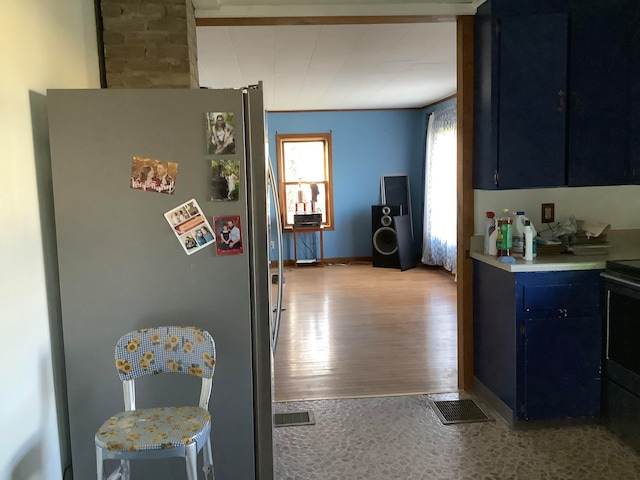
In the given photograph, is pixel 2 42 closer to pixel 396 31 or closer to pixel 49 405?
pixel 49 405

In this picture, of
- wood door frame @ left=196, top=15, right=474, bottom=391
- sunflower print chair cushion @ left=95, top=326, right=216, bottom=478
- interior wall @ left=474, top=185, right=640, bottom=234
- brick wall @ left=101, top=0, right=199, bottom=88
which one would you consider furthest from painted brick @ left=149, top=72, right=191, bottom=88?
interior wall @ left=474, top=185, right=640, bottom=234

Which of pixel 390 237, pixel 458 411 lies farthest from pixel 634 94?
pixel 390 237

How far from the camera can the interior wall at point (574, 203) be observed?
10.5 ft

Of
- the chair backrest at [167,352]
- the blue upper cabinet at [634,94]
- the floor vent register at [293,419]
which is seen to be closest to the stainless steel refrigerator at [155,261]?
the chair backrest at [167,352]

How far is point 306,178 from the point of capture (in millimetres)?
8234

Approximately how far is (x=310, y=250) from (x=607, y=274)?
5814 mm

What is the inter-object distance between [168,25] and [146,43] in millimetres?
130

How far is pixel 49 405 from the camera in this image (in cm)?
193

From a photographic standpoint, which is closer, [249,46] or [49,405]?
[49,405]

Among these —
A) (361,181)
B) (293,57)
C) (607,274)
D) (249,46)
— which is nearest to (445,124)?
(361,181)

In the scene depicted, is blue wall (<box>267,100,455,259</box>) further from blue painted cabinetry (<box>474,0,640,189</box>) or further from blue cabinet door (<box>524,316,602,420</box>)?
blue cabinet door (<box>524,316,602,420</box>)

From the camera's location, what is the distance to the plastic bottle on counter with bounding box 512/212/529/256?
9.62 ft

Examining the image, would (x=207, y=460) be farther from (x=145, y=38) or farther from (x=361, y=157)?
(x=361, y=157)

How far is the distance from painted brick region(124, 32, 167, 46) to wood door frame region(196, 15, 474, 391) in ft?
1.62
